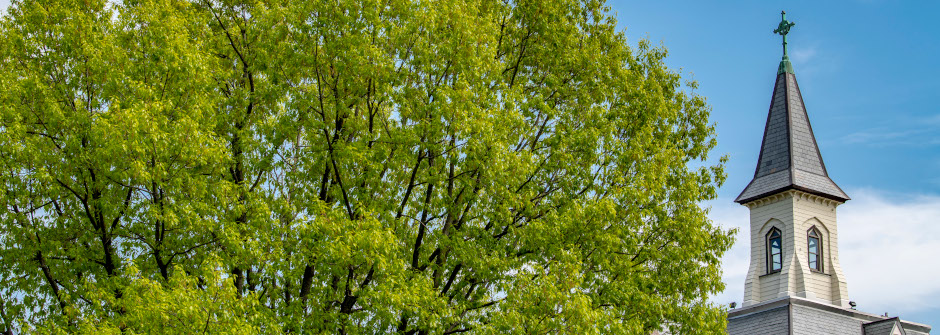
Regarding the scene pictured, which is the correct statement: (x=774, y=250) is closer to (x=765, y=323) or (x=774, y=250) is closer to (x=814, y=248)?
(x=814, y=248)

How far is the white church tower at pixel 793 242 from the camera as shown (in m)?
40.1

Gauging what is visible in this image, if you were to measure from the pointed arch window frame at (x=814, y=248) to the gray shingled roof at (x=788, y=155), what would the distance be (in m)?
1.78

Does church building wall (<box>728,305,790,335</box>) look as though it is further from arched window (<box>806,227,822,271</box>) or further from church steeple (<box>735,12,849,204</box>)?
church steeple (<box>735,12,849,204</box>)

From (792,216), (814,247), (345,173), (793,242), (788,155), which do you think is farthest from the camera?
(788,155)

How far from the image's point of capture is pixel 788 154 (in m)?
43.6

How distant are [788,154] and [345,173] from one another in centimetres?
3183

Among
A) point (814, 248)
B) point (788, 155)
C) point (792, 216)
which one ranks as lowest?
point (814, 248)

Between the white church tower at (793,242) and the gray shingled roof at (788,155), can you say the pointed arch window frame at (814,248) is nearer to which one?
the white church tower at (793,242)

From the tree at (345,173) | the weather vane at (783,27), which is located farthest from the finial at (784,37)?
the tree at (345,173)

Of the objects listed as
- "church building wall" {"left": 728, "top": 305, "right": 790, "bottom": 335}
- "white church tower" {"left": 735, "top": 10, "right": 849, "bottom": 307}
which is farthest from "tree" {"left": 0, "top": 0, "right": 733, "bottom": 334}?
"white church tower" {"left": 735, "top": 10, "right": 849, "bottom": 307}

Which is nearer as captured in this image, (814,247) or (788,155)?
(814,247)

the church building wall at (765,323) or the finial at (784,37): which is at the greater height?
the finial at (784,37)

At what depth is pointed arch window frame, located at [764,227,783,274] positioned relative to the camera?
43.2 metres

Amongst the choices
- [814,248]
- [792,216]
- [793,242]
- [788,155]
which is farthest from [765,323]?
[788,155]
